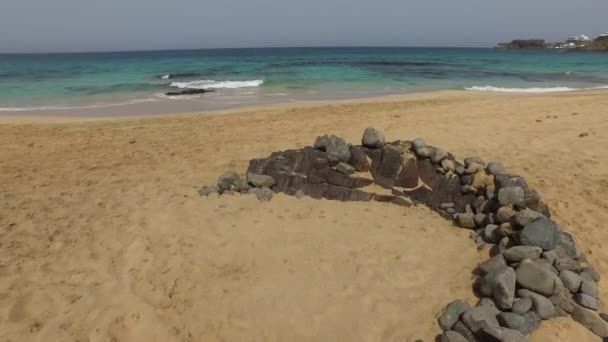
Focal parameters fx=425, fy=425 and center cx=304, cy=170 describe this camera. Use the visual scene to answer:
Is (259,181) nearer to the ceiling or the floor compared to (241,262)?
nearer to the ceiling

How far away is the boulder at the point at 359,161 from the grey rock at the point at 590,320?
3.20m

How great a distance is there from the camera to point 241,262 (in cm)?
457

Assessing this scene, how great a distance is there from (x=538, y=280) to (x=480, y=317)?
29.5 inches

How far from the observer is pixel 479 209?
5.39 m

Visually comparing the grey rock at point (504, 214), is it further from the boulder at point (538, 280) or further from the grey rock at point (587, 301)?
the grey rock at point (587, 301)

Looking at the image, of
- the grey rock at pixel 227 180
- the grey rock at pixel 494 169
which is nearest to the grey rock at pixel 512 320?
the grey rock at pixel 494 169

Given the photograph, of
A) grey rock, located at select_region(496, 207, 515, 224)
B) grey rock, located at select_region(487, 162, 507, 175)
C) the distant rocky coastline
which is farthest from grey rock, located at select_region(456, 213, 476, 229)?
the distant rocky coastline

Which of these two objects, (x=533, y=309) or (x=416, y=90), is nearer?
(x=533, y=309)

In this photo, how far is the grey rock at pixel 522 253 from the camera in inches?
163

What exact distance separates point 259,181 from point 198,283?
7.47 feet

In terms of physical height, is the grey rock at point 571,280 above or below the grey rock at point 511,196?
below

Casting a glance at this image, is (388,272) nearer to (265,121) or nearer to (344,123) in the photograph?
(344,123)

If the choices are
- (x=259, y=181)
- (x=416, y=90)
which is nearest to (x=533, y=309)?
(x=259, y=181)

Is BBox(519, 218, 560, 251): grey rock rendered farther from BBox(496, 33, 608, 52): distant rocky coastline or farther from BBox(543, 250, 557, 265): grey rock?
BBox(496, 33, 608, 52): distant rocky coastline
